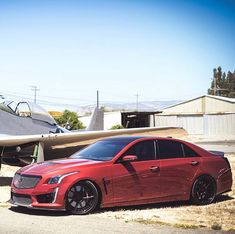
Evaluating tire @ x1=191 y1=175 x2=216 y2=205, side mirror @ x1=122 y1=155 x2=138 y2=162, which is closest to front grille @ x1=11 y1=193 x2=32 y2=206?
side mirror @ x1=122 y1=155 x2=138 y2=162

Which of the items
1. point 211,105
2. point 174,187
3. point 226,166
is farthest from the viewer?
point 211,105

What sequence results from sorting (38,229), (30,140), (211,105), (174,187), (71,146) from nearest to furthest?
1. (38,229)
2. (174,187)
3. (30,140)
4. (71,146)
5. (211,105)

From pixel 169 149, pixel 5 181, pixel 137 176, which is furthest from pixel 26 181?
pixel 5 181

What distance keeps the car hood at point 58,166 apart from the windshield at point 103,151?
0.33 metres

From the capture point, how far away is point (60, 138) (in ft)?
43.7

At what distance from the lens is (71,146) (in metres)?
15.0

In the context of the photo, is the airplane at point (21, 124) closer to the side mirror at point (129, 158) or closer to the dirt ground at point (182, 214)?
the dirt ground at point (182, 214)

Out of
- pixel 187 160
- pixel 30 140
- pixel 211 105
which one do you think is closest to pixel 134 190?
pixel 187 160

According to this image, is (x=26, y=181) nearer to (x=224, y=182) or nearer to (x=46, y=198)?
(x=46, y=198)

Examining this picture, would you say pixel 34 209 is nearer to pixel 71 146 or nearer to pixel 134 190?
pixel 134 190

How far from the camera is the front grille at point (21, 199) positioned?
8119 millimetres

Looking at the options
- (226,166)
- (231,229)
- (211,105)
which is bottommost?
(231,229)

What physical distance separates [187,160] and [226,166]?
3.72ft

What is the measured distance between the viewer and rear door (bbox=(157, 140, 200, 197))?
9.02m
